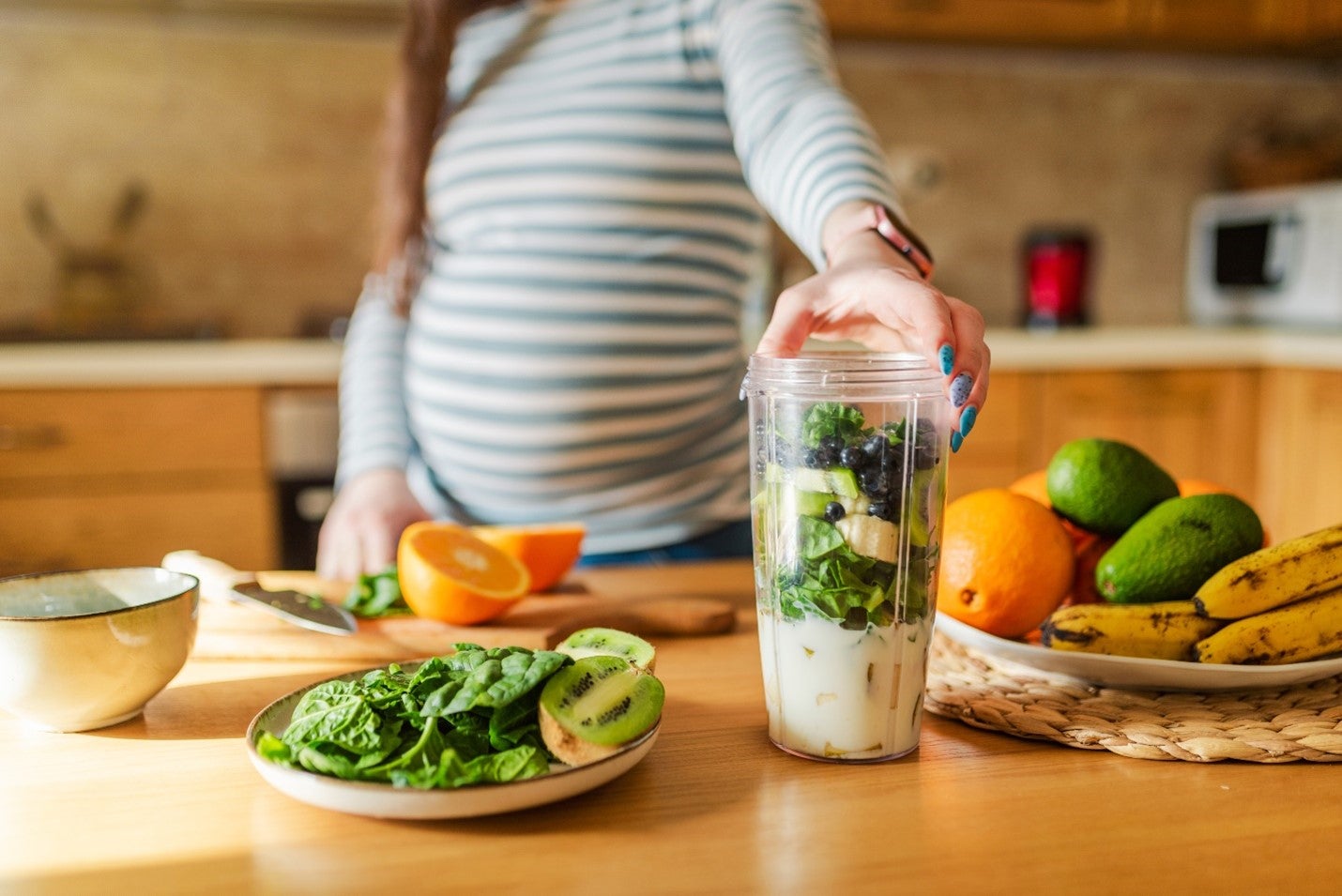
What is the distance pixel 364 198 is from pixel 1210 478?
6.72 ft

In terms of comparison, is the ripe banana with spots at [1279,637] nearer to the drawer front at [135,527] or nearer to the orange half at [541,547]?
the orange half at [541,547]

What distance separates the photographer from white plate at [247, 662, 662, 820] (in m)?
0.50

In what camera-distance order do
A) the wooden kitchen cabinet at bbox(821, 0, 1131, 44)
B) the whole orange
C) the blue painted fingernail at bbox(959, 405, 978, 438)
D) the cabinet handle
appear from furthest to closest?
1. the wooden kitchen cabinet at bbox(821, 0, 1131, 44)
2. the cabinet handle
3. the whole orange
4. the blue painted fingernail at bbox(959, 405, 978, 438)

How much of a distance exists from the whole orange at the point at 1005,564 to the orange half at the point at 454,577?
32 centimetres

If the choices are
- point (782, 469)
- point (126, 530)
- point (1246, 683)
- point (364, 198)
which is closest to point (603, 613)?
point (782, 469)

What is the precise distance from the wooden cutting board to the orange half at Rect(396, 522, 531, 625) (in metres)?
0.01

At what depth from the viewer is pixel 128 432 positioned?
2.12 metres

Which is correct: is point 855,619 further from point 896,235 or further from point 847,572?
point 896,235

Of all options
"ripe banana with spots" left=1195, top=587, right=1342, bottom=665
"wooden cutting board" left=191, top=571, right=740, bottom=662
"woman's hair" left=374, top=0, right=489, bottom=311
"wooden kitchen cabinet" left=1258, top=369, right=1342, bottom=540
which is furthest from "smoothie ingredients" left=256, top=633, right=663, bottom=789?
"wooden kitchen cabinet" left=1258, top=369, right=1342, bottom=540

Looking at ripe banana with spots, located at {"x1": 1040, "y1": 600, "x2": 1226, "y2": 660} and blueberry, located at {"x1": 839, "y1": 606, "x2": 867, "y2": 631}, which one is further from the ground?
blueberry, located at {"x1": 839, "y1": 606, "x2": 867, "y2": 631}

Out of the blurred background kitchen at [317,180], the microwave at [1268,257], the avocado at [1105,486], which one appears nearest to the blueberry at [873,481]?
the avocado at [1105,486]

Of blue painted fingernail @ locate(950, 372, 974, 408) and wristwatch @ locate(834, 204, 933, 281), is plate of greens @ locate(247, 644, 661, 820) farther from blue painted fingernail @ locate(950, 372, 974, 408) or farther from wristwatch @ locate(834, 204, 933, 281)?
wristwatch @ locate(834, 204, 933, 281)

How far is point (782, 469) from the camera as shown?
57 cm

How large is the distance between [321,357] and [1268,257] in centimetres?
220
